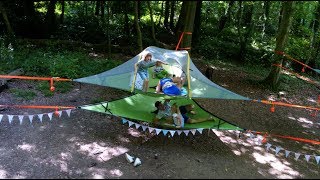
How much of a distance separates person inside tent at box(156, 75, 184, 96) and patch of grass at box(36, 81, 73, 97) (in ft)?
9.01

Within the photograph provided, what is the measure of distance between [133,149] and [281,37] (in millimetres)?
5293

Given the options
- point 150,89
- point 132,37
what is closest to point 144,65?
point 150,89

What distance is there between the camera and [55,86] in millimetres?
7496

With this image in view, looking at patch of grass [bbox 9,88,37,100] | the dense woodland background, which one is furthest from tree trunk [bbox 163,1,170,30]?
Result: patch of grass [bbox 9,88,37,100]

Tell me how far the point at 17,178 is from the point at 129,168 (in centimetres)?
145

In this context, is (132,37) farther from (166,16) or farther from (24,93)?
(24,93)

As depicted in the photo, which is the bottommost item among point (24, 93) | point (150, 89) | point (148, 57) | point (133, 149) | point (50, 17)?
point (133, 149)

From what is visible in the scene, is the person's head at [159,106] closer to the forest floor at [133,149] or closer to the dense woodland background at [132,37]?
the forest floor at [133,149]

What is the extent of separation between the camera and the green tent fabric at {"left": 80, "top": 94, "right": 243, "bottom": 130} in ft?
17.5

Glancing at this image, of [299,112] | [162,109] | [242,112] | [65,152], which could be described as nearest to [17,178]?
[65,152]

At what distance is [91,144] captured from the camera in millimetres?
5363

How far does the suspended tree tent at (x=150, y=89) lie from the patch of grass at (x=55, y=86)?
6.25 feet

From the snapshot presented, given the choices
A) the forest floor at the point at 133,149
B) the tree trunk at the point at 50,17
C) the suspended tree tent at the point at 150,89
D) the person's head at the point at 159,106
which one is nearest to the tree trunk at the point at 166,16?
the tree trunk at the point at 50,17

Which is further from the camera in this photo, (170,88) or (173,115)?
(173,115)
